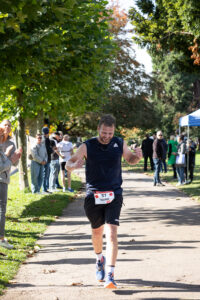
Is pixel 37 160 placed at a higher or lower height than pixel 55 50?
lower

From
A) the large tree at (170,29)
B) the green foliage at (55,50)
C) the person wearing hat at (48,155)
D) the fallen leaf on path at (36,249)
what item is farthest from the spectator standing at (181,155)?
the fallen leaf on path at (36,249)

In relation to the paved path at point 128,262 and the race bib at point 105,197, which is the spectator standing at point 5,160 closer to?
the paved path at point 128,262

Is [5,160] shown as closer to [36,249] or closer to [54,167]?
[36,249]

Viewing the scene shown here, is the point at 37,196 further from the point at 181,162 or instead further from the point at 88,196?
the point at 88,196

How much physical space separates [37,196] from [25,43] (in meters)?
5.94

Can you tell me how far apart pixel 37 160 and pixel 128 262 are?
8284 mm

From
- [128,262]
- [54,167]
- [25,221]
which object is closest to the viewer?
[128,262]

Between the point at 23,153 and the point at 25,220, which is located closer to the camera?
the point at 25,220

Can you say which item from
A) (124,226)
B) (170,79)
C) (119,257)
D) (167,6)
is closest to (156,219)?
(124,226)

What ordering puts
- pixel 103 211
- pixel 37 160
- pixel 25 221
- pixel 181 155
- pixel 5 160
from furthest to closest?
pixel 181 155, pixel 37 160, pixel 25 221, pixel 5 160, pixel 103 211

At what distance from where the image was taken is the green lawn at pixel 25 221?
21.4ft

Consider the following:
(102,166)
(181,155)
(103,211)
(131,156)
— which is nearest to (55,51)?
(131,156)

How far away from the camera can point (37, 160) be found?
14.4m

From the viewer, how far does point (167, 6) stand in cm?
1669
